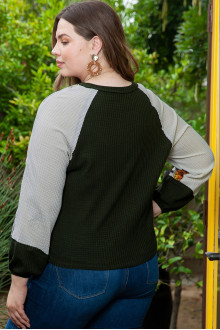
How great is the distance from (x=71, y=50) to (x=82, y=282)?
71 centimetres

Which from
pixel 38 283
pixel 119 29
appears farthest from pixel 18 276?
pixel 119 29

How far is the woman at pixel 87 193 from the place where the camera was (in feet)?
4.95

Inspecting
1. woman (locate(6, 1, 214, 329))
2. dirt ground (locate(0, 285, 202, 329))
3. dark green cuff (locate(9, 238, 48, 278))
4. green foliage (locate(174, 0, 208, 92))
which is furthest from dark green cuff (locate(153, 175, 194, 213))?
dirt ground (locate(0, 285, 202, 329))

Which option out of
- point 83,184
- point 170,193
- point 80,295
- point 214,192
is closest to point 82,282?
point 80,295

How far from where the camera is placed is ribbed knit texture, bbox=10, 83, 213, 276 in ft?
4.93

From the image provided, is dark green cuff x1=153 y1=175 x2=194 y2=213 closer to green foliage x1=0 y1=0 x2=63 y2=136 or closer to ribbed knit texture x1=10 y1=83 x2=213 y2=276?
ribbed knit texture x1=10 y1=83 x2=213 y2=276

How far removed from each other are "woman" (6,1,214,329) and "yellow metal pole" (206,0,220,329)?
676mm

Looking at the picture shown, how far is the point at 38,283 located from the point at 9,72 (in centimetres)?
358

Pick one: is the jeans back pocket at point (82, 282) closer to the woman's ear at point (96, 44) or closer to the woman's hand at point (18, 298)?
the woman's hand at point (18, 298)

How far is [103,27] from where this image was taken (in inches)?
63.6

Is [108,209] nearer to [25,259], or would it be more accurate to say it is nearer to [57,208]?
[57,208]

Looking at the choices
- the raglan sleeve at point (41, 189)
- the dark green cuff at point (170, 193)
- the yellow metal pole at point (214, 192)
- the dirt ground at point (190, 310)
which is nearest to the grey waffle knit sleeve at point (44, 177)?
the raglan sleeve at point (41, 189)

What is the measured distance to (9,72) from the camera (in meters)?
4.84

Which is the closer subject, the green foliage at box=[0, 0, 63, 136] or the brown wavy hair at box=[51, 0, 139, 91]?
the brown wavy hair at box=[51, 0, 139, 91]
